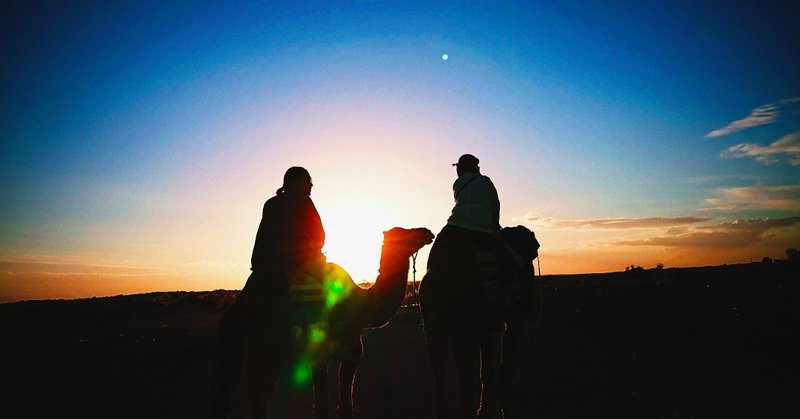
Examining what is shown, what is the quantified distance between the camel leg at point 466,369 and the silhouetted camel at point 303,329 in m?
0.95

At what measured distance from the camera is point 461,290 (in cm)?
619

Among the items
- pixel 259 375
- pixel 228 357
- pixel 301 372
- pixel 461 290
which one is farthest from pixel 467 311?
pixel 228 357

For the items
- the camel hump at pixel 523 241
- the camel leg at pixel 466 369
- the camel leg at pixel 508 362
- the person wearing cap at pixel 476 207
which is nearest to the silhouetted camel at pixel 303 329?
the person wearing cap at pixel 476 207

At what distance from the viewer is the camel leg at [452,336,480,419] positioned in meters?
5.95

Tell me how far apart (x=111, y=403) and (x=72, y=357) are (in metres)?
7.63

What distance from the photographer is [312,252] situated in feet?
19.7

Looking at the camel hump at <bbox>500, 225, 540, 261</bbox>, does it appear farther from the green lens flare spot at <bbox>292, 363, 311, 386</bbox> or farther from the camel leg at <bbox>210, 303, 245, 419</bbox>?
the camel leg at <bbox>210, 303, 245, 419</bbox>

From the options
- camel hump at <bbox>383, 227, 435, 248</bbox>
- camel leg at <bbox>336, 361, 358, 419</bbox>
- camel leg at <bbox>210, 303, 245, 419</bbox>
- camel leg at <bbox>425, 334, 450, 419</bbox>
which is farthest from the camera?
camel hump at <bbox>383, 227, 435, 248</bbox>

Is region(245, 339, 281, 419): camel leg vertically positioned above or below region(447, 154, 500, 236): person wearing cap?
below

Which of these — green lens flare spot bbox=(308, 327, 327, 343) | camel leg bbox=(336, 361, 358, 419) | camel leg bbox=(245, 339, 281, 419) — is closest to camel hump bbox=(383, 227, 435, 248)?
green lens flare spot bbox=(308, 327, 327, 343)

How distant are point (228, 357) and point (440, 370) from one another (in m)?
2.55

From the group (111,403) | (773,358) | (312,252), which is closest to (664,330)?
(773,358)

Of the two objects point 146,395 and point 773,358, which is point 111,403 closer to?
point 146,395

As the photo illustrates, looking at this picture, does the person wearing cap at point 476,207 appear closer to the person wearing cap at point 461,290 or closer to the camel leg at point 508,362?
the person wearing cap at point 461,290
